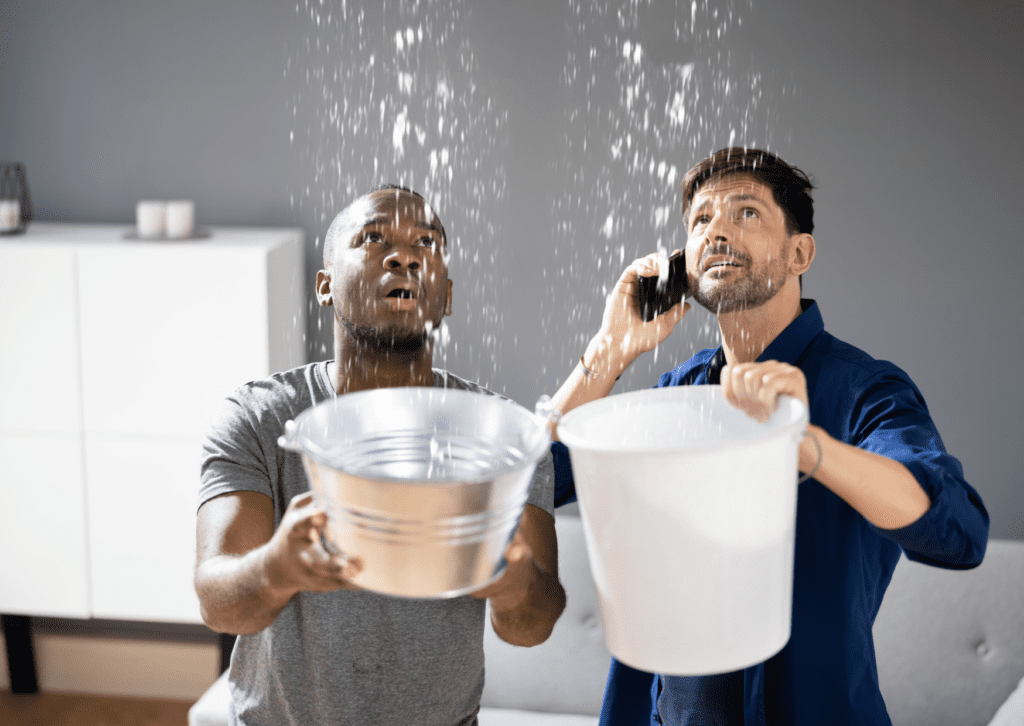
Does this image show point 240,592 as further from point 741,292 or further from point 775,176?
point 775,176

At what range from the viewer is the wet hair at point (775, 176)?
1.46 metres

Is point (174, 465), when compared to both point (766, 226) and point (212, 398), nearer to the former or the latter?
point (212, 398)

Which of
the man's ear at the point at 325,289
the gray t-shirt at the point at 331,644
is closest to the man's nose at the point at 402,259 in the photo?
the man's ear at the point at 325,289

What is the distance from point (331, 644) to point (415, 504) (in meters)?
0.49

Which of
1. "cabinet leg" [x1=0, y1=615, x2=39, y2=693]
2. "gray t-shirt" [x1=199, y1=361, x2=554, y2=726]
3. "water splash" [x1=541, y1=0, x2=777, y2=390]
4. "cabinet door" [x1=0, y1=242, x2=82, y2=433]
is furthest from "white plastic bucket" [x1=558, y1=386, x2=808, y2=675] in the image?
"cabinet leg" [x1=0, y1=615, x2=39, y2=693]

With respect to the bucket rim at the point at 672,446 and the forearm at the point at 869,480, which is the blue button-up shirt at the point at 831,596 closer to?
the forearm at the point at 869,480

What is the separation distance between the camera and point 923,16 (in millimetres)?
2328

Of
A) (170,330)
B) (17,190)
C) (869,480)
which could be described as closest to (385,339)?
(869,480)

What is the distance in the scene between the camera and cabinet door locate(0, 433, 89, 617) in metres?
2.55

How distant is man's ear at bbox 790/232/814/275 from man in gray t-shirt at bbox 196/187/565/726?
54 centimetres

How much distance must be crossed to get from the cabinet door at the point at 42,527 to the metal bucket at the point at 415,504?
6.16 ft

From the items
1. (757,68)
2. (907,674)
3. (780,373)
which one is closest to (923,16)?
(757,68)

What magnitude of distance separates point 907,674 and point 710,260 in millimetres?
1306

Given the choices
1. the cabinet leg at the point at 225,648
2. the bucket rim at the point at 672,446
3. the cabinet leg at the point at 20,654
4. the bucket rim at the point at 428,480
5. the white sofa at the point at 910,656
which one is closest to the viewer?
the bucket rim at the point at 428,480
